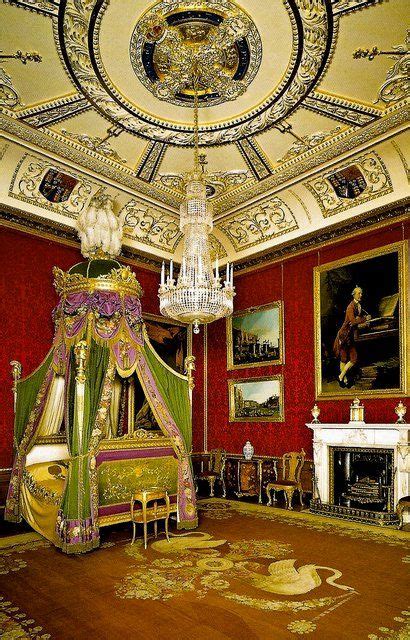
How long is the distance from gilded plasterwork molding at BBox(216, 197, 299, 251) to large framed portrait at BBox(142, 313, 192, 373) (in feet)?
7.35

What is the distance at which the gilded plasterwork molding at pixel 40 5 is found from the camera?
14.8ft

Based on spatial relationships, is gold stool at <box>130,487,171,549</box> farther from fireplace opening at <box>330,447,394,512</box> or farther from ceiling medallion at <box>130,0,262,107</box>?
ceiling medallion at <box>130,0,262,107</box>

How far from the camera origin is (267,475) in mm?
8805

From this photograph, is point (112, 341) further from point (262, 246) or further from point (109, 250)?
point (262, 246)

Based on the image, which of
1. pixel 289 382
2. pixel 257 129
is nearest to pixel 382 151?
pixel 257 129

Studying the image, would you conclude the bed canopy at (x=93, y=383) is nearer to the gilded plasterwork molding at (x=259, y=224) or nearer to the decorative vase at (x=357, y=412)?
the decorative vase at (x=357, y=412)

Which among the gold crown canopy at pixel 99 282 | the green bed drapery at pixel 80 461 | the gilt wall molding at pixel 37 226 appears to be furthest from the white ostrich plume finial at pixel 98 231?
the green bed drapery at pixel 80 461

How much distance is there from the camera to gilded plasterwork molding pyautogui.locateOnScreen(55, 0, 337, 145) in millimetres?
4718

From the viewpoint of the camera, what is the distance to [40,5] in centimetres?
455

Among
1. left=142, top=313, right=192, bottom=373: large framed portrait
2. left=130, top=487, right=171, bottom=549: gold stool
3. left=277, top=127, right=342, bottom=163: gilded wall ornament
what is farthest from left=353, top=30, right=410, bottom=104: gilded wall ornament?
left=142, top=313, right=192, bottom=373: large framed portrait

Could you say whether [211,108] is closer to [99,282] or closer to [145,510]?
[99,282]

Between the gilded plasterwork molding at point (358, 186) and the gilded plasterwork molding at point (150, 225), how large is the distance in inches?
117

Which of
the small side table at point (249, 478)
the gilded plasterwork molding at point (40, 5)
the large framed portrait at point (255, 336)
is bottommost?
the small side table at point (249, 478)

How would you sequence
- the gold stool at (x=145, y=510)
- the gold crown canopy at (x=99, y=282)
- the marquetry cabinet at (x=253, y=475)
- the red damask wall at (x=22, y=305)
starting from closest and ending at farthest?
1. the gold stool at (x=145, y=510)
2. the gold crown canopy at (x=99, y=282)
3. the red damask wall at (x=22, y=305)
4. the marquetry cabinet at (x=253, y=475)
